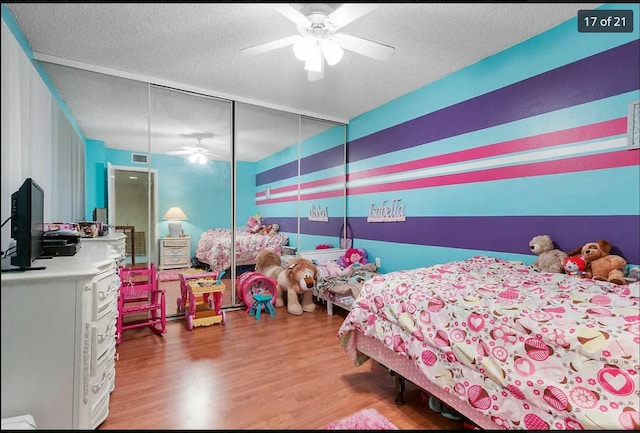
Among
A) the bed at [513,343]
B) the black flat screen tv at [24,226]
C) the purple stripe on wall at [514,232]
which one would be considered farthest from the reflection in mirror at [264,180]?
the black flat screen tv at [24,226]

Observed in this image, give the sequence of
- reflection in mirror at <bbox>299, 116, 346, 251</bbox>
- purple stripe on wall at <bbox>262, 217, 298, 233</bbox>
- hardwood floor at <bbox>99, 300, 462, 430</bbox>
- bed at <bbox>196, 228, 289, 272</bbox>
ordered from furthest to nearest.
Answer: reflection in mirror at <bbox>299, 116, 346, 251</bbox> → purple stripe on wall at <bbox>262, 217, 298, 233</bbox> → bed at <bbox>196, 228, 289, 272</bbox> → hardwood floor at <bbox>99, 300, 462, 430</bbox>

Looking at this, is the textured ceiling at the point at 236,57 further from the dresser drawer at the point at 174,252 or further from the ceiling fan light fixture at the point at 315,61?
the dresser drawer at the point at 174,252

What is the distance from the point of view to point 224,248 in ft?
11.6

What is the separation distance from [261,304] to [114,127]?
2.56m

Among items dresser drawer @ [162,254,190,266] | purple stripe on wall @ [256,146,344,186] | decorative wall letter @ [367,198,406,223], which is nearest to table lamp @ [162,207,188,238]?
dresser drawer @ [162,254,190,266]

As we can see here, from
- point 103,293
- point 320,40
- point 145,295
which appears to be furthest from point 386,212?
point 103,293

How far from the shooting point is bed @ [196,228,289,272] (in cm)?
345

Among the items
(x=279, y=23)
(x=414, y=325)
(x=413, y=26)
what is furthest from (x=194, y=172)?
(x=414, y=325)

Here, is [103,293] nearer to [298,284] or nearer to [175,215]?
[175,215]

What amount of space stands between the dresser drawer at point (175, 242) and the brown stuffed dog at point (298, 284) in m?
1.13

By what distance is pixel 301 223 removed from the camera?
4.12 meters

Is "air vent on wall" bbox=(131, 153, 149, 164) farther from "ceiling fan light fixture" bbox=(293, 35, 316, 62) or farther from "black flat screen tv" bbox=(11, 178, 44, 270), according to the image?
"ceiling fan light fixture" bbox=(293, 35, 316, 62)

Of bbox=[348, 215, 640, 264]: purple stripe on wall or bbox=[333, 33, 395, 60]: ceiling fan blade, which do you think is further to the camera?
bbox=[333, 33, 395, 60]: ceiling fan blade

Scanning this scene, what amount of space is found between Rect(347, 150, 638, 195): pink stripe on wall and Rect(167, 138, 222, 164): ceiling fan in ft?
7.25
